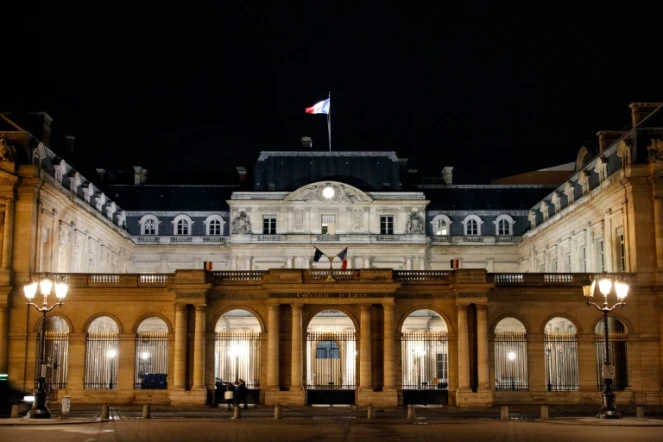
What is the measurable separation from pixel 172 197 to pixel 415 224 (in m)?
21.3

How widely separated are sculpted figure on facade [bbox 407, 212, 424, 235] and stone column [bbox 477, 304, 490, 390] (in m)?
27.4

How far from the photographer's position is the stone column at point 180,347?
159ft

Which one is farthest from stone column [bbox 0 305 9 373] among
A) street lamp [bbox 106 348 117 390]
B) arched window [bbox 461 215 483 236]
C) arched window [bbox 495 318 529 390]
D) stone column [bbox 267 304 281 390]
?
arched window [bbox 461 215 483 236]

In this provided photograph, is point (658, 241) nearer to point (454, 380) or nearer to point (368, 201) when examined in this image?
point (454, 380)

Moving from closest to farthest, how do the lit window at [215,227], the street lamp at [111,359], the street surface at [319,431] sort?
the street surface at [319,431], the street lamp at [111,359], the lit window at [215,227]

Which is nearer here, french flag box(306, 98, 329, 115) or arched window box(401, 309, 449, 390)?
arched window box(401, 309, 449, 390)

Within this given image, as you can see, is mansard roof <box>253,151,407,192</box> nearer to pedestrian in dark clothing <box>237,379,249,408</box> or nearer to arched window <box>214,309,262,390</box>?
arched window <box>214,309,262,390</box>

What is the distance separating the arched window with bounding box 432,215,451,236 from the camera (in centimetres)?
7994

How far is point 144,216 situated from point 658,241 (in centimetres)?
4394

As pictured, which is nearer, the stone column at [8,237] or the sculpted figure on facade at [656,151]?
the stone column at [8,237]

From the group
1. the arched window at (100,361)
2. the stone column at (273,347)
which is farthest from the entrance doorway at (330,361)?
the arched window at (100,361)

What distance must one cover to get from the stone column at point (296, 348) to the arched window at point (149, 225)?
111 ft

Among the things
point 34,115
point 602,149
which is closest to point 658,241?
point 602,149

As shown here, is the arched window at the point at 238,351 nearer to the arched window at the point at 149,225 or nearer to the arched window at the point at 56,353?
the arched window at the point at 56,353
